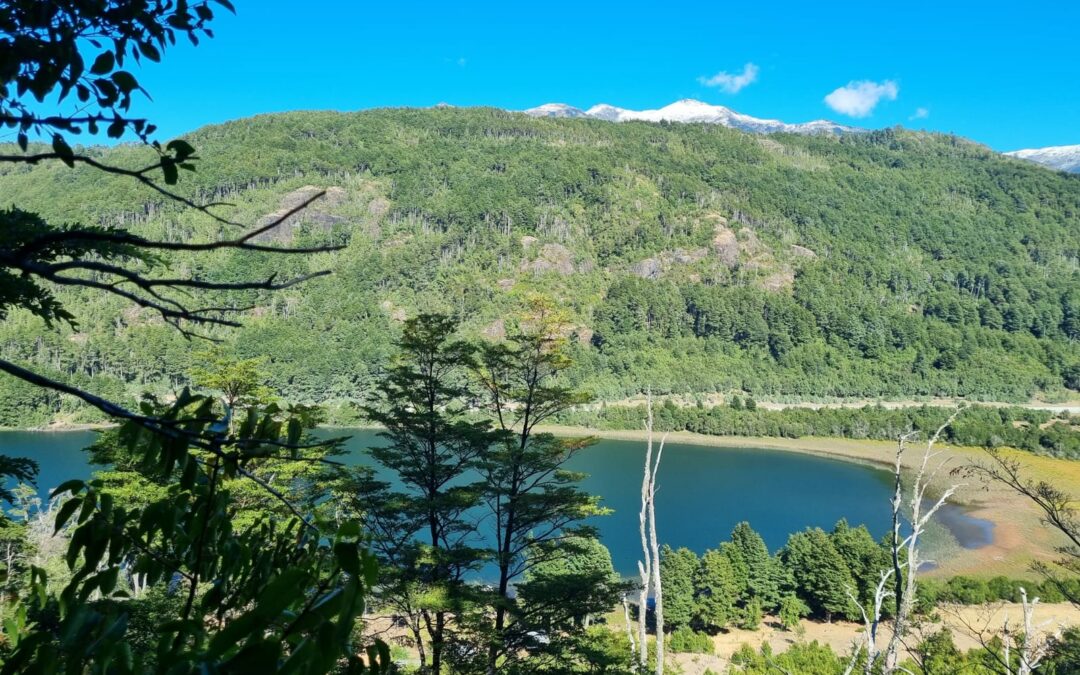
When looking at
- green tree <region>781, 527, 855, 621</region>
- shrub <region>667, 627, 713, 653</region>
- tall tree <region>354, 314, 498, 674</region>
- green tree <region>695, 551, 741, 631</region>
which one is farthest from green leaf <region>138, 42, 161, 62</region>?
green tree <region>781, 527, 855, 621</region>

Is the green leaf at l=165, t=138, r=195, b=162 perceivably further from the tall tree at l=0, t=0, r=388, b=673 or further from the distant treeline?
the distant treeline

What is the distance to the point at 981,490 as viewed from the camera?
67.1ft

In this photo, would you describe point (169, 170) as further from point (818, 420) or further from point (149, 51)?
point (818, 420)

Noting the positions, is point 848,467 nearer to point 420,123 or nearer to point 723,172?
point 723,172

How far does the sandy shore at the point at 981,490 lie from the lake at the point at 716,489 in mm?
1034

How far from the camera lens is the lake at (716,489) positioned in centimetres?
2484

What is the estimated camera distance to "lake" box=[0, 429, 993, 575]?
978 inches

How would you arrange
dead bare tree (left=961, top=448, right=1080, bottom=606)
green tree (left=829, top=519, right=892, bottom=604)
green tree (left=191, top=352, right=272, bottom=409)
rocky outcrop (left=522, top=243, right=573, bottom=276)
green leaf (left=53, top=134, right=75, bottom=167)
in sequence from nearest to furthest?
green leaf (left=53, top=134, right=75, bottom=167) → dead bare tree (left=961, top=448, right=1080, bottom=606) → green tree (left=191, top=352, right=272, bottom=409) → green tree (left=829, top=519, right=892, bottom=604) → rocky outcrop (left=522, top=243, right=573, bottom=276)

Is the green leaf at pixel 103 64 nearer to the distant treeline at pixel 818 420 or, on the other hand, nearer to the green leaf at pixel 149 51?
the green leaf at pixel 149 51

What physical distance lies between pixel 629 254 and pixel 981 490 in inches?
2597

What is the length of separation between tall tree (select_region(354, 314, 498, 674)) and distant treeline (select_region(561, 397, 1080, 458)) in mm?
38080

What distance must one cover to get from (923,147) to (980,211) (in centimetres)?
3225

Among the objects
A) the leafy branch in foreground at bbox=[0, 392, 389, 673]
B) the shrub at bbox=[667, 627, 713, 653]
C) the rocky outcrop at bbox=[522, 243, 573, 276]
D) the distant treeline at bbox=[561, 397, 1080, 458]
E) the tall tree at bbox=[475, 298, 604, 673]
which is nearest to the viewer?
the leafy branch in foreground at bbox=[0, 392, 389, 673]

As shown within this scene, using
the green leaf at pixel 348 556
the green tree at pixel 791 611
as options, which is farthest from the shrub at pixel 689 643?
the green leaf at pixel 348 556
